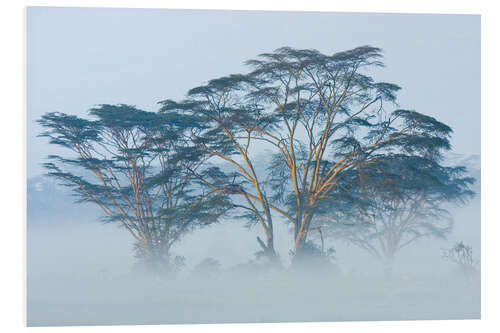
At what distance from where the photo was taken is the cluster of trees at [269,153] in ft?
37.4

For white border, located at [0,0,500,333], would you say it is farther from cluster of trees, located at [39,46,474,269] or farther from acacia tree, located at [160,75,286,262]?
acacia tree, located at [160,75,286,262]

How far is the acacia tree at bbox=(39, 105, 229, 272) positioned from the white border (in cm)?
93

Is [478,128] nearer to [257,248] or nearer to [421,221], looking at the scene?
[421,221]

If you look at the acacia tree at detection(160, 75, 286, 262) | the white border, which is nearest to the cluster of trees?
the acacia tree at detection(160, 75, 286, 262)

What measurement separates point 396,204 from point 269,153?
2.44 m

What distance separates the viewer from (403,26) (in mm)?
11586

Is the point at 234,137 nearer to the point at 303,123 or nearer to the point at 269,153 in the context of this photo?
the point at 269,153

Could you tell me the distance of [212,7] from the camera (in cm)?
1134

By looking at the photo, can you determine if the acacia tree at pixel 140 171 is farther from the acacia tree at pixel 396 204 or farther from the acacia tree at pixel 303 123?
the acacia tree at pixel 396 204

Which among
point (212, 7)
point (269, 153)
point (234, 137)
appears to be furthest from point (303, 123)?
point (212, 7)

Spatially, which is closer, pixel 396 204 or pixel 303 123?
pixel 303 123

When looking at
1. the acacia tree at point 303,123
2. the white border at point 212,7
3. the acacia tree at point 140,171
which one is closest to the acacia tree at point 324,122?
the acacia tree at point 303,123

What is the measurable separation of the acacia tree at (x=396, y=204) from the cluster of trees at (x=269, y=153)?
0.03 metres

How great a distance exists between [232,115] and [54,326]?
4.52 metres
